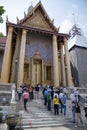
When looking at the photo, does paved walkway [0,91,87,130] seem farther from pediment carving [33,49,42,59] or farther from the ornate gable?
the ornate gable

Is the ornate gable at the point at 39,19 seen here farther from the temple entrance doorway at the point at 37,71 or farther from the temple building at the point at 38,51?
the temple entrance doorway at the point at 37,71

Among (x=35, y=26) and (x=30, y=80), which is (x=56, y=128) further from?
(x=35, y=26)

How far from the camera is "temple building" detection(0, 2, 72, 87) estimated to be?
795 inches

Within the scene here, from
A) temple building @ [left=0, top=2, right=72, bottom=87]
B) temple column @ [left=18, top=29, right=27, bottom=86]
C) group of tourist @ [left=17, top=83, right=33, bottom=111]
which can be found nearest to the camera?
group of tourist @ [left=17, top=83, right=33, bottom=111]

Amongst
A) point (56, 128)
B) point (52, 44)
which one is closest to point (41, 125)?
point (56, 128)

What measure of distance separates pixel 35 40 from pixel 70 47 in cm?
657

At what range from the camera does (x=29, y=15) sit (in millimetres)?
22422

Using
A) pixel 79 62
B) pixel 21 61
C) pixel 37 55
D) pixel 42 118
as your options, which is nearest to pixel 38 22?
pixel 37 55

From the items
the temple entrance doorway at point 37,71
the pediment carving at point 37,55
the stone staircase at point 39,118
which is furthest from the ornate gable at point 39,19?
the stone staircase at point 39,118

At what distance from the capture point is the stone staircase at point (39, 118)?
32.9 ft

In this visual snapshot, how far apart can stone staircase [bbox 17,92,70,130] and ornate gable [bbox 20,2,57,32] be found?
1266 cm

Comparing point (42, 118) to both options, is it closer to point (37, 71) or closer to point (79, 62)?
point (37, 71)

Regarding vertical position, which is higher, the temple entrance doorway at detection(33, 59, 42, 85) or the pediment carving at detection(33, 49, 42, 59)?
the pediment carving at detection(33, 49, 42, 59)

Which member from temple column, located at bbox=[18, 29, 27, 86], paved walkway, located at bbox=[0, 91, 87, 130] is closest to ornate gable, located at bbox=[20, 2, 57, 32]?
temple column, located at bbox=[18, 29, 27, 86]
